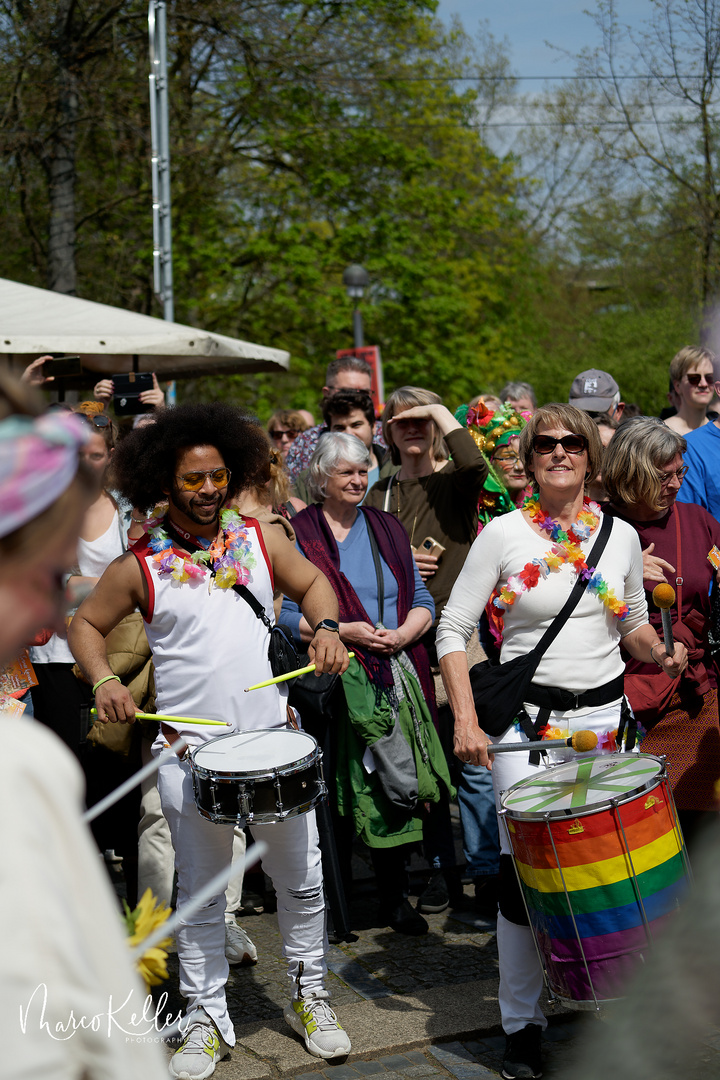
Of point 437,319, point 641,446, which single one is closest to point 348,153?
point 437,319

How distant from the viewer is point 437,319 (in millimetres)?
20266

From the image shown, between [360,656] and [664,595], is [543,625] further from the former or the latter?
[360,656]

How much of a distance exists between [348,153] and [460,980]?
1765 centimetres

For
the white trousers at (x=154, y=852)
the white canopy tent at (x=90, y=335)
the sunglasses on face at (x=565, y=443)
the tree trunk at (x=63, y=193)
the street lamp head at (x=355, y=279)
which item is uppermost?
the tree trunk at (x=63, y=193)

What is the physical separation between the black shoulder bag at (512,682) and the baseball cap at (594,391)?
307 cm

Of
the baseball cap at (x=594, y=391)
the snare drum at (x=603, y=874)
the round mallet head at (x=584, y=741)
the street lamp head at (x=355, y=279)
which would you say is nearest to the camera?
the snare drum at (x=603, y=874)

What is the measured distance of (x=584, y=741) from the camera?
3.44 metres

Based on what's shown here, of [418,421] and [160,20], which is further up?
[160,20]

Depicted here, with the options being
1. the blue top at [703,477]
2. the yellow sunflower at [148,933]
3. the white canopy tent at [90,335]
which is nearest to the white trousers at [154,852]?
the blue top at [703,477]

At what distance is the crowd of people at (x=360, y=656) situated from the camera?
12.2 feet

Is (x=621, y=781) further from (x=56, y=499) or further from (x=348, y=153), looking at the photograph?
(x=348, y=153)

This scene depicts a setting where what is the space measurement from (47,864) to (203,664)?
261 centimetres

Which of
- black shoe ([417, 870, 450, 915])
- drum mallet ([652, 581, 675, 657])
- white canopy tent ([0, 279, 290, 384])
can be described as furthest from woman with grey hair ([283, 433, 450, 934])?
white canopy tent ([0, 279, 290, 384])

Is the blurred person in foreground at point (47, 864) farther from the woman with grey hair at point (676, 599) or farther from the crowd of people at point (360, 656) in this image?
the woman with grey hair at point (676, 599)
